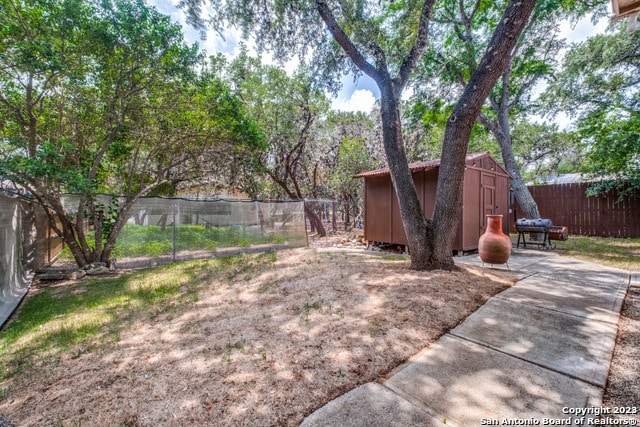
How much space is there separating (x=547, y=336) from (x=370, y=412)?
1.91 m

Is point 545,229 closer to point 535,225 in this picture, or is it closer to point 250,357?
point 535,225

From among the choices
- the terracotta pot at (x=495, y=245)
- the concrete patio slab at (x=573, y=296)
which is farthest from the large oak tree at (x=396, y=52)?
the concrete patio slab at (x=573, y=296)

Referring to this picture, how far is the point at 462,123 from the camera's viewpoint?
12.8 ft

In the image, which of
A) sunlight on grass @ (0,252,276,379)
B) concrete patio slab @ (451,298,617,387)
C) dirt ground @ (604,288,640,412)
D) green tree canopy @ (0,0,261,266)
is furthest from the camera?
green tree canopy @ (0,0,261,266)

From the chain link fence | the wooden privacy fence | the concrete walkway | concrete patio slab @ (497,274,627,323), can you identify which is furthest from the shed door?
the chain link fence

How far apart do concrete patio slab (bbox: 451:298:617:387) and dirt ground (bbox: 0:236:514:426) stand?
0.21m

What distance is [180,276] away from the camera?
5.25m

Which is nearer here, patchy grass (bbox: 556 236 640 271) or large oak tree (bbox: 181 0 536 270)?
large oak tree (bbox: 181 0 536 270)

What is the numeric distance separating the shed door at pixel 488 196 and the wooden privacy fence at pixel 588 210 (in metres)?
4.97

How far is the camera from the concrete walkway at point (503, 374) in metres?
1.52

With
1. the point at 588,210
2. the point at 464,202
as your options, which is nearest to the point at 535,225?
the point at 464,202

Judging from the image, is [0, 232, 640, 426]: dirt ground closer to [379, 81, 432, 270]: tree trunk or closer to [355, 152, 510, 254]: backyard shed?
[379, 81, 432, 270]: tree trunk

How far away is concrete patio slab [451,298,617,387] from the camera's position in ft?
6.45

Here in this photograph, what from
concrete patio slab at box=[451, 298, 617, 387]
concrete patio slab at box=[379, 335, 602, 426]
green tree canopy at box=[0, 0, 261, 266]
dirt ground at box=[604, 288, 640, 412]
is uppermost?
green tree canopy at box=[0, 0, 261, 266]
